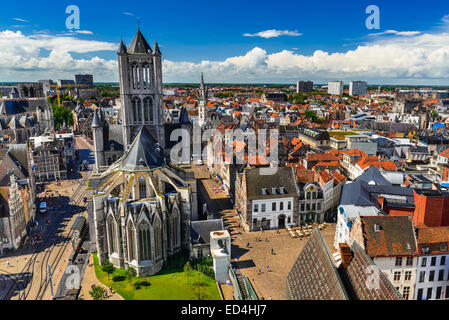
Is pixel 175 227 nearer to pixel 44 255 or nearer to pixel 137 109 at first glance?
pixel 44 255

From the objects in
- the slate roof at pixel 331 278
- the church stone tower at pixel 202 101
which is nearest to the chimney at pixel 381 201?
the slate roof at pixel 331 278

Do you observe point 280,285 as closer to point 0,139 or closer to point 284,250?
point 284,250

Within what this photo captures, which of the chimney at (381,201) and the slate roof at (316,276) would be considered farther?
the chimney at (381,201)

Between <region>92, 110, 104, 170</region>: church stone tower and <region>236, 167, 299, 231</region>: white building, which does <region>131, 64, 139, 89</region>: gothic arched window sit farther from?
<region>236, 167, 299, 231</region>: white building

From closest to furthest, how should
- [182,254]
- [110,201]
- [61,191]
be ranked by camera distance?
[110,201] → [182,254] → [61,191]

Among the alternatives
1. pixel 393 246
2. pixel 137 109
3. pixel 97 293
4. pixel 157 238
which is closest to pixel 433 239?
pixel 393 246

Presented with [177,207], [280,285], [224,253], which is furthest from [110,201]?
[280,285]

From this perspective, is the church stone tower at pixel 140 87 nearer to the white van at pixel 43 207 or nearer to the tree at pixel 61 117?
the white van at pixel 43 207
